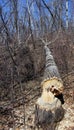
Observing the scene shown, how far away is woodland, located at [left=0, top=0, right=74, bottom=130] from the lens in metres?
7.16

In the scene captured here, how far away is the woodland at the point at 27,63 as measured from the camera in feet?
23.5

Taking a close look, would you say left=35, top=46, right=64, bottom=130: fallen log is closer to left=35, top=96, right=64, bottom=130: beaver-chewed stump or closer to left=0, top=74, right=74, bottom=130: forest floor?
left=35, top=96, right=64, bottom=130: beaver-chewed stump

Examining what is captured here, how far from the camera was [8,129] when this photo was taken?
6.73 m

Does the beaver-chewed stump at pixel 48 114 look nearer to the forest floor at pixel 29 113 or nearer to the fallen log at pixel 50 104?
the fallen log at pixel 50 104

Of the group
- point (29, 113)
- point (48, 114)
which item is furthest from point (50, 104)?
point (29, 113)

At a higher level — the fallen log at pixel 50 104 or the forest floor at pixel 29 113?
the fallen log at pixel 50 104

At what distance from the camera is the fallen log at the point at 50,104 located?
6598mm

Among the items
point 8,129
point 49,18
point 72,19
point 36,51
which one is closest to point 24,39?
point 36,51

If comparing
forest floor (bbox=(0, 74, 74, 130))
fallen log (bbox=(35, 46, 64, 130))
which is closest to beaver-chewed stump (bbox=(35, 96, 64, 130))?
fallen log (bbox=(35, 46, 64, 130))

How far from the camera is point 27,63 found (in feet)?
32.0

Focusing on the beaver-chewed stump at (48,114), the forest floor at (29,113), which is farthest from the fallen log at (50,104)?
the forest floor at (29,113)

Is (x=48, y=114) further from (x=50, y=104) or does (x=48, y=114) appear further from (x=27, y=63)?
(x=27, y=63)

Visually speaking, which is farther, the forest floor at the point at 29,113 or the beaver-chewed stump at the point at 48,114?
the forest floor at the point at 29,113

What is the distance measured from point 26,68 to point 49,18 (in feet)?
16.4
